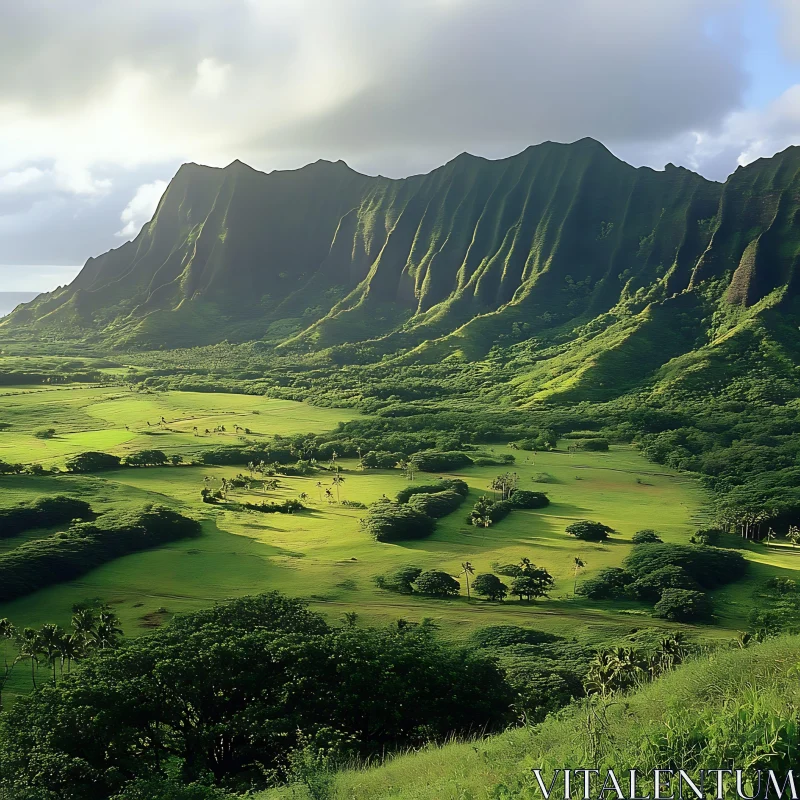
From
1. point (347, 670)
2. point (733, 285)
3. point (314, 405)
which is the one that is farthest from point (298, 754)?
point (733, 285)

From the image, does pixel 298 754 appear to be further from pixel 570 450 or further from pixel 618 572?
pixel 570 450

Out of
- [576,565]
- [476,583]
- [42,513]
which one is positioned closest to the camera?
[476,583]

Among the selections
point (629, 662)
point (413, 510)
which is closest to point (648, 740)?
point (629, 662)

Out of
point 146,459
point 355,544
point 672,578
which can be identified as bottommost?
point 355,544

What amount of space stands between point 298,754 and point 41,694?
12.4 metres

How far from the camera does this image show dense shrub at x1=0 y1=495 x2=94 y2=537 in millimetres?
71000

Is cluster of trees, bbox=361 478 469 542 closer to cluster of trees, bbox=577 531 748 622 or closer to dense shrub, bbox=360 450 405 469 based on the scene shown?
dense shrub, bbox=360 450 405 469

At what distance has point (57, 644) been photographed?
40.2 meters

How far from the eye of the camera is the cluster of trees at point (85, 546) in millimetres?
56531

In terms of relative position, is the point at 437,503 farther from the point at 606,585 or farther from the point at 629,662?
the point at 629,662

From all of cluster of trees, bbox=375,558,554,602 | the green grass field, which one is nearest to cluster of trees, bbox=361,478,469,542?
the green grass field

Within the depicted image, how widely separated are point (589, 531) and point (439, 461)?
3747 centimetres

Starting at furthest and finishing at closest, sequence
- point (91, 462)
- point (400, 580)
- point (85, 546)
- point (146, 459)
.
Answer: point (146, 459), point (91, 462), point (85, 546), point (400, 580)

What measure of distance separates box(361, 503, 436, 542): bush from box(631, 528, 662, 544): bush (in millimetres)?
19371
